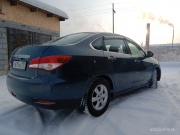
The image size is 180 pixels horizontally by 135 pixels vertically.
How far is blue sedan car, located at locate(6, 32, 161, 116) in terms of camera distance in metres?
2.36

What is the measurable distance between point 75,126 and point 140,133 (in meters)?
0.94

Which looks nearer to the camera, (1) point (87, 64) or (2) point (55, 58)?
(2) point (55, 58)

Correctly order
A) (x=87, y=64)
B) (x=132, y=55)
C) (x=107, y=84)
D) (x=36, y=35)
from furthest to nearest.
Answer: (x=36, y=35)
(x=132, y=55)
(x=107, y=84)
(x=87, y=64)

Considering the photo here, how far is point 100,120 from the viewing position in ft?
8.96

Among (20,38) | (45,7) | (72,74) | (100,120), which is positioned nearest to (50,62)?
(72,74)

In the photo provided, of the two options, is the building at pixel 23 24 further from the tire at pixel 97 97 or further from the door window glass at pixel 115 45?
the tire at pixel 97 97

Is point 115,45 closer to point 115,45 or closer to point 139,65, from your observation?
point 115,45

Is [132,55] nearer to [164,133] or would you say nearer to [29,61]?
[164,133]

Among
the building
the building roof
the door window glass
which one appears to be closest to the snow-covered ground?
the door window glass

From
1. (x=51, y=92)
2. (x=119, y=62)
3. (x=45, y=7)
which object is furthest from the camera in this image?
(x=45, y=7)

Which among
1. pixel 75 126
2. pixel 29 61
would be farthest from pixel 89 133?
pixel 29 61

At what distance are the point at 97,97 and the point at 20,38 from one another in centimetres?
753

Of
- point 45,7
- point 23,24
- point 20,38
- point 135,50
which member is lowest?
point 135,50

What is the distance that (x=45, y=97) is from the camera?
91.7 inches
